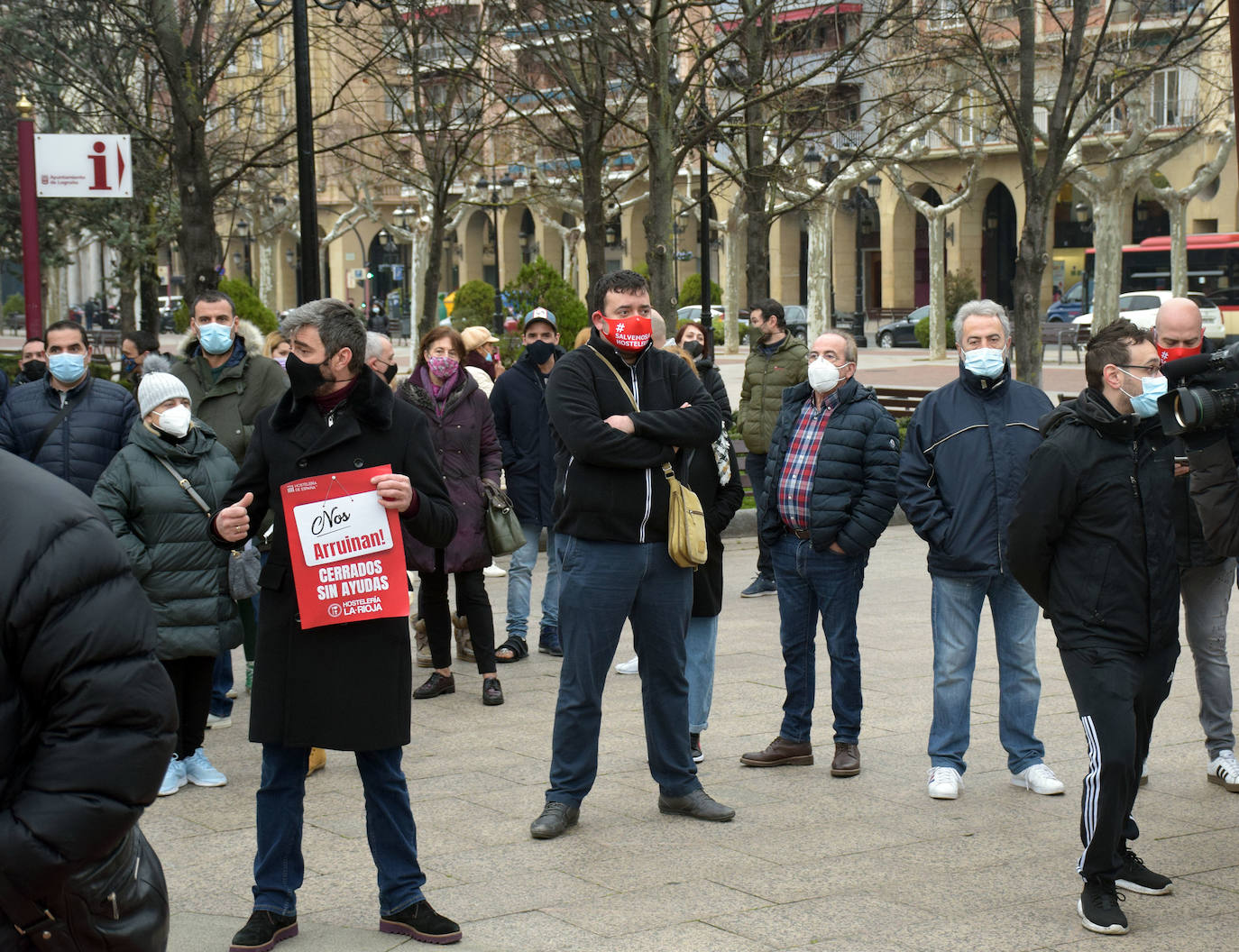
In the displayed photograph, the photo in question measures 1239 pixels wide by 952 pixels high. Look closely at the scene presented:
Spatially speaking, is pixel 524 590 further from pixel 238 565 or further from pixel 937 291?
pixel 937 291

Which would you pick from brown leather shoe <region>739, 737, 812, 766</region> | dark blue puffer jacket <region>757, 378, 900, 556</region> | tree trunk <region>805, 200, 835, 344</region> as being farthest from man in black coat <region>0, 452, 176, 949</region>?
tree trunk <region>805, 200, 835, 344</region>

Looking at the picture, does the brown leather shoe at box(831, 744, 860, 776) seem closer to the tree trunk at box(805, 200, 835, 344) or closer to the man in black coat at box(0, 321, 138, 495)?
the man in black coat at box(0, 321, 138, 495)

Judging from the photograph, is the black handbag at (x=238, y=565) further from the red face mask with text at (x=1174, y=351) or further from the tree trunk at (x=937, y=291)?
the tree trunk at (x=937, y=291)

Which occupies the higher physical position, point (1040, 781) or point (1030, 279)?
point (1030, 279)

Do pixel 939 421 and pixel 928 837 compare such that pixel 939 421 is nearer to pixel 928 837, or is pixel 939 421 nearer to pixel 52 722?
pixel 928 837

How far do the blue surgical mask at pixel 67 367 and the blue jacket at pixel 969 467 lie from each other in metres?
4.13

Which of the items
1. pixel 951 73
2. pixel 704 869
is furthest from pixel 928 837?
pixel 951 73

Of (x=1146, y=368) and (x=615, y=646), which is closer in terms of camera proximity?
(x=1146, y=368)

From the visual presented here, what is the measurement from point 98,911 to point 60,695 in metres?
0.38

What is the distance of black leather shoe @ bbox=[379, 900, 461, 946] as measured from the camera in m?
4.71

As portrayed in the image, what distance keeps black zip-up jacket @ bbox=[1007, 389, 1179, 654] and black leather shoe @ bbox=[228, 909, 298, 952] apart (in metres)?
2.58

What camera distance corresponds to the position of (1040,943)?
4.68 metres

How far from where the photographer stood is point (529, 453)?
9.48 metres

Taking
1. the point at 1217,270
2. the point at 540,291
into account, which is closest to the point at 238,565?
the point at 540,291
